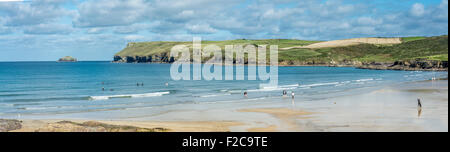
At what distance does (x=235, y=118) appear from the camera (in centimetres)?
2716

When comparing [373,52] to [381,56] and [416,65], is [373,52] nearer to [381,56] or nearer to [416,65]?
[381,56]

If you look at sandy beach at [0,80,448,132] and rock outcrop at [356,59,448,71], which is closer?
sandy beach at [0,80,448,132]

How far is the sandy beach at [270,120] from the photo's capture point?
20750 millimetres

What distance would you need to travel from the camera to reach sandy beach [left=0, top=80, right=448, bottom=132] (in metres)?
20.8

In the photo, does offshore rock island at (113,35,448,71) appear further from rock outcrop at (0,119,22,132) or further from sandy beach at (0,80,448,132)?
rock outcrop at (0,119,22,132)

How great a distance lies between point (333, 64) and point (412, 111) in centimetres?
13985

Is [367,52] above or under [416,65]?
above

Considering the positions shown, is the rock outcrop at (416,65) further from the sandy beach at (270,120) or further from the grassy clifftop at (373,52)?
the sandy beach at (270,120)

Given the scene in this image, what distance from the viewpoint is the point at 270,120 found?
85.4ft

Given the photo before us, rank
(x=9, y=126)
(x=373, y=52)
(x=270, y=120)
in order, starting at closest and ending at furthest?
(x=9, y=126) → (x=270, y=120) → (x=373, y=52)

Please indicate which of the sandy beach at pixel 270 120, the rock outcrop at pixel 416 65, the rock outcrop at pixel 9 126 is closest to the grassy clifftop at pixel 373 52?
the rock outcrop at pixel 416 65

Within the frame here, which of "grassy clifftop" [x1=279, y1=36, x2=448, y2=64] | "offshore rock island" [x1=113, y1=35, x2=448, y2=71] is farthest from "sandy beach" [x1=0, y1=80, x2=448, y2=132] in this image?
"grassy clifftop" [x1=279, y1=36, x2=448, y2=64]

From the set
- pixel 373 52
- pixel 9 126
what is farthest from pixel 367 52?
pixel 9 126
